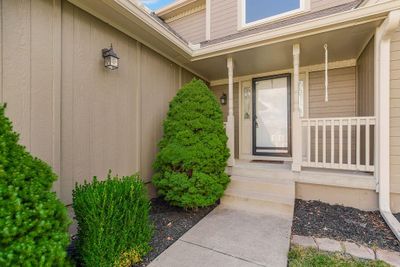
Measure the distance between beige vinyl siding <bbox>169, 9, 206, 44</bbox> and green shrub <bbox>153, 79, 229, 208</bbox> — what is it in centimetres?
300

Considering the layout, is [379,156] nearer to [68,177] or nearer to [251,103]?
[251,103]

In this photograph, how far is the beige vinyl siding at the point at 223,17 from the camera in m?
5.36

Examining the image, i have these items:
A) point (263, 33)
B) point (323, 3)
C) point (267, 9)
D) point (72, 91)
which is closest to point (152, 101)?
point (72, 91)

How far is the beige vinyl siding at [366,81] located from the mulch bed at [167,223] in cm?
317

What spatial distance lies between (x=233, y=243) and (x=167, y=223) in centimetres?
98

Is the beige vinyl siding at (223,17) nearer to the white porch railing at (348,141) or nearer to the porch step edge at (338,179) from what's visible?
the white porch railing at (348,141)

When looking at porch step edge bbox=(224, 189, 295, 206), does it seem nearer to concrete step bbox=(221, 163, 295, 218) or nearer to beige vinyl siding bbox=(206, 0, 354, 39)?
concrete step bbox=(221, 163, 295, 218)

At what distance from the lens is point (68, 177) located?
2600 millimetres

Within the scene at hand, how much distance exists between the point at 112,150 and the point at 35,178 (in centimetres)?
174

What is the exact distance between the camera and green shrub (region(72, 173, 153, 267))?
1787mm

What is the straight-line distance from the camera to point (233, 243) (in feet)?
8.00

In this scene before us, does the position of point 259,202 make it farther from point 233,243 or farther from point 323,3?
point 323,3

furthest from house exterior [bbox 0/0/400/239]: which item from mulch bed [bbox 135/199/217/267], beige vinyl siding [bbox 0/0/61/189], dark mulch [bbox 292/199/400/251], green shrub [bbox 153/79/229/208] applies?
mulch bed [bbox 135/199/217/267]

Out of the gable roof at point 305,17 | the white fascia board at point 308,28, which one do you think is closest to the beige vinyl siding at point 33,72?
the white fascia board at point 308,28
